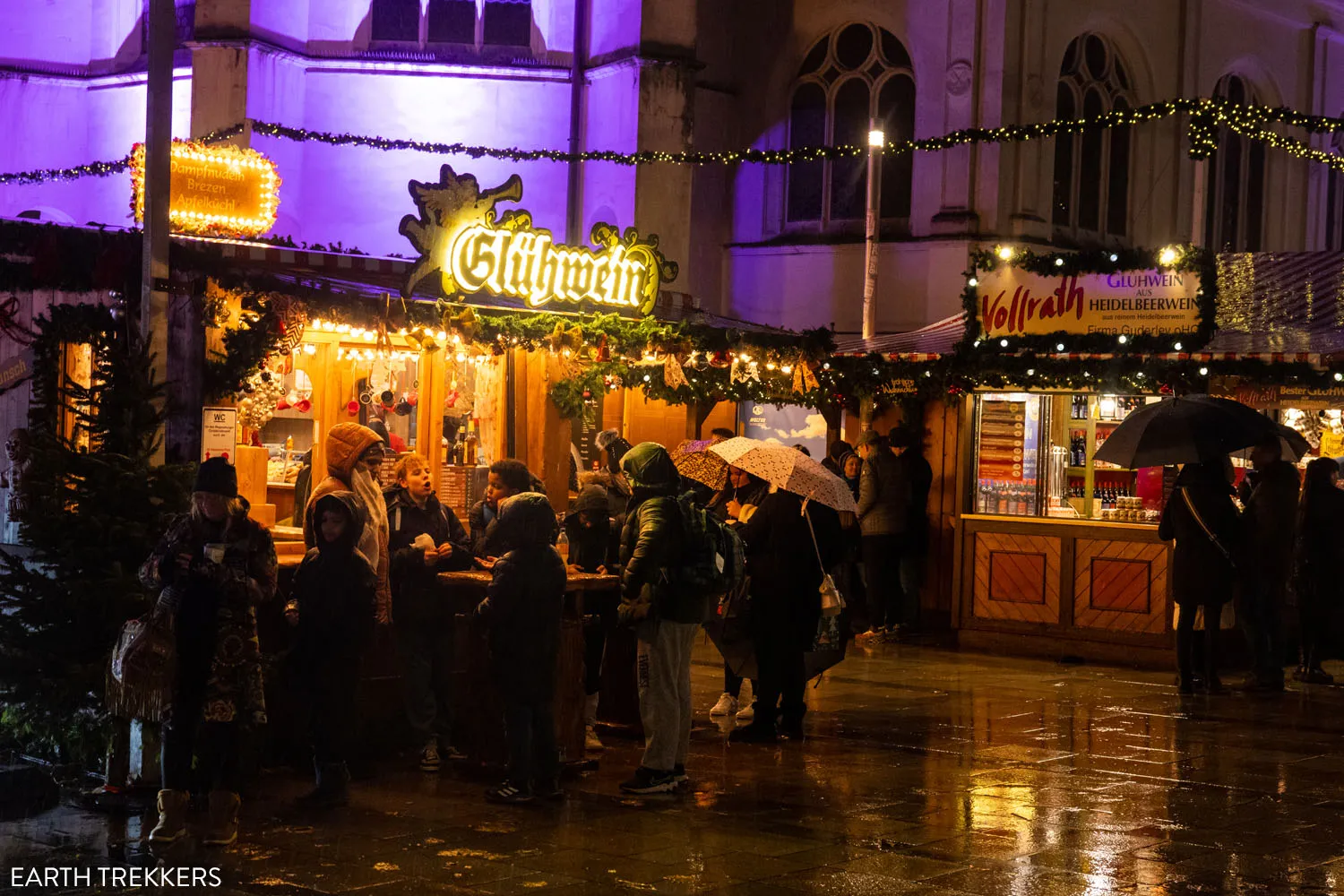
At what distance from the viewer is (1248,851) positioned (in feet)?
26.8

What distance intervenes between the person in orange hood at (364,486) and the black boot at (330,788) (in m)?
0.99

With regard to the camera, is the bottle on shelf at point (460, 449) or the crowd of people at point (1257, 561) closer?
the crowd of people at point (1257, 561)

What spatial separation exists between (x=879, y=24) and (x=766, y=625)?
53.3 ft

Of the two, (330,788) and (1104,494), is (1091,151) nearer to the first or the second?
(1104,494)

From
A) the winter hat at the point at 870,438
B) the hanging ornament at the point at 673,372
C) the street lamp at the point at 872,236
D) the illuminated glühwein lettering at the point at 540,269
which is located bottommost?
the winter hat at the point at 870,438

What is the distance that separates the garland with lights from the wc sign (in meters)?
8.11

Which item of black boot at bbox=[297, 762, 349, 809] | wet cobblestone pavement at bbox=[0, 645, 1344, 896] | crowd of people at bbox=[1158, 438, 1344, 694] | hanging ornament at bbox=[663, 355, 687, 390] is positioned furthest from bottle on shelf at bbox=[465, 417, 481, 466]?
black boot at bbox=[297, 762, 349, 809]

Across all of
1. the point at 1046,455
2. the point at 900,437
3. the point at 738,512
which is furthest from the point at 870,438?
the point at 738,512

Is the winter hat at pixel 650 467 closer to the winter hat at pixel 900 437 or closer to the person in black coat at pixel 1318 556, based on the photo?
the person in black coat at pixel 1318 556

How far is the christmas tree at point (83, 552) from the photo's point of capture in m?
8.87

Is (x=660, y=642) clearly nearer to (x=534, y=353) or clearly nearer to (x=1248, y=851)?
(x=1248, y=851)

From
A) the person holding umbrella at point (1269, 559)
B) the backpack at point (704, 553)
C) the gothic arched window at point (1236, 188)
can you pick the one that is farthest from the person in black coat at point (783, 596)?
the gothic arched window at point (1236, 188)

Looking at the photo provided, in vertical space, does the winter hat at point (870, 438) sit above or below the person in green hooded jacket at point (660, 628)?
above

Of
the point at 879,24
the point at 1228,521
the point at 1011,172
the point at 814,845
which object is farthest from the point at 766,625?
the point at 879,24
